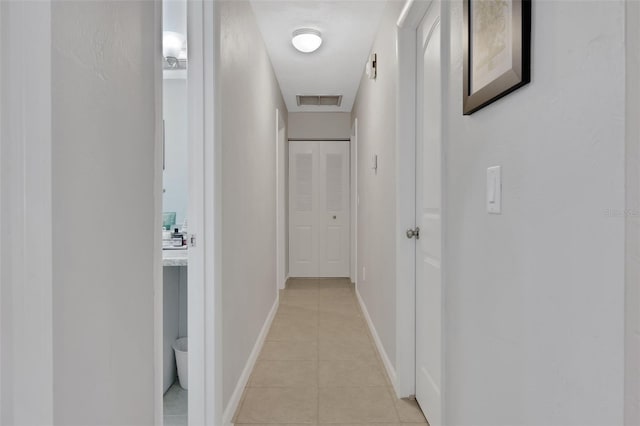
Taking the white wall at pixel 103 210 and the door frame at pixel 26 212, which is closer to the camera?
the door frame at pixel 26 212

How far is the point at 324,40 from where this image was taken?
3.26 meters

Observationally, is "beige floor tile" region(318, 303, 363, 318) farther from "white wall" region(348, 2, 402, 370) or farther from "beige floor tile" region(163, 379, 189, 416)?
"beige floor tile" region(163, 379, 189, 416)

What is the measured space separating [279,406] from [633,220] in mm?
1970

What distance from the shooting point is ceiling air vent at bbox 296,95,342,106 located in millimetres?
4996

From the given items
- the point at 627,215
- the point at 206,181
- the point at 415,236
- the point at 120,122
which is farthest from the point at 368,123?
the point at 627,215

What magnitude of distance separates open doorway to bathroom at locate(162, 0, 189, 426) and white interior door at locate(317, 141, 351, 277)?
2.90 metres

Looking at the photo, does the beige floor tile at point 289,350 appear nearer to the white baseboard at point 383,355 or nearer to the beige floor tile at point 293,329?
the beige floor tile at point 293,329

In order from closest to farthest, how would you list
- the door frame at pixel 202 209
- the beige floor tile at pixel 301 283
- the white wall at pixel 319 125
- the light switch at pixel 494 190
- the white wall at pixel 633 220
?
the white wall at pixel 633 220 → the light switch at pixel 494 190 → the door frame at pixel 202 209 → the beige floor tile at pixel 301 283 → the white wall at pixel 319 125

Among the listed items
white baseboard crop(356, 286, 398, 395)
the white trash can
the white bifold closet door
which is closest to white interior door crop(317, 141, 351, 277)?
the white bifold closet door

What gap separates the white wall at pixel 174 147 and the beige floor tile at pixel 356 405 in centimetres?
167

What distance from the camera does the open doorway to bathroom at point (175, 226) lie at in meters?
2.17

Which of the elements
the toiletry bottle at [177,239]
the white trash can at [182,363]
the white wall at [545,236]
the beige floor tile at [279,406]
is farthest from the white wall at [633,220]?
the toiletry bottle at [177,239]

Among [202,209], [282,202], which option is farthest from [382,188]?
[282,202]

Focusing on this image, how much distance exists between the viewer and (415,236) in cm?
216
